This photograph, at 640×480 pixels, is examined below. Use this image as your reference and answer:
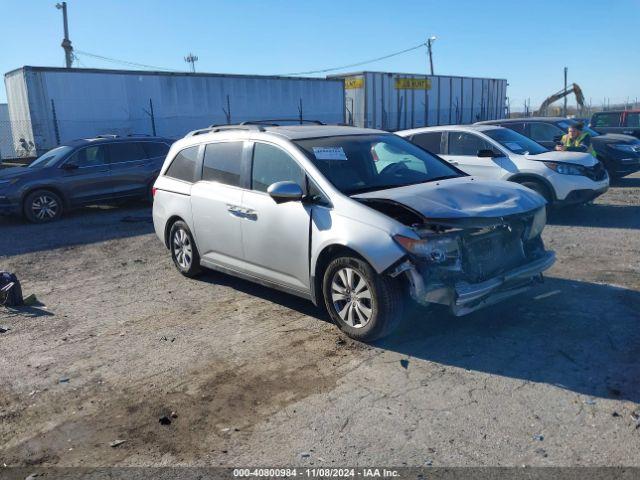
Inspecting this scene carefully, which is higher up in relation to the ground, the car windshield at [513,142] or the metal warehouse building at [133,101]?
the metal warehouse building at [133,101]

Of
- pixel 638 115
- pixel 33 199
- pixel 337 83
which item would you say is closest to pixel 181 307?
pixel 33 199

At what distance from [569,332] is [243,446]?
2.88m

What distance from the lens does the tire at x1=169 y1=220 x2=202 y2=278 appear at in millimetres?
6668

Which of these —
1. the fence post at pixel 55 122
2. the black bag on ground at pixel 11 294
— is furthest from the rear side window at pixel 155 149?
the black bag on ground at pixel 11 294

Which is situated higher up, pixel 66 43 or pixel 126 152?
pixel 66 43

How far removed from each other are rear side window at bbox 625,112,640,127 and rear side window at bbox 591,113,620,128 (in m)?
0.28

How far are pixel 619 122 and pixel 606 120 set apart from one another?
1.35 ft

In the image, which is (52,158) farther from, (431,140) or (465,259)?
(465,259)

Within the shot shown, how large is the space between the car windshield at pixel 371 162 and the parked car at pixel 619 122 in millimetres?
13538

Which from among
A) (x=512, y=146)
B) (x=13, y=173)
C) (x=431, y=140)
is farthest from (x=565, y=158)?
(x=13, y=173)

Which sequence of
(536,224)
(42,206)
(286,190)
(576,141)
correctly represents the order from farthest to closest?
(42,206), (576,141), (536,224), (286,190)

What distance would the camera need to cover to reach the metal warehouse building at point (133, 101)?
17.7 m

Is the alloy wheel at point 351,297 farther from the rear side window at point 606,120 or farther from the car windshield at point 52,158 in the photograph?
the rear side window at point 606,120

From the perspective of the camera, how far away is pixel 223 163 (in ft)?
20.2
